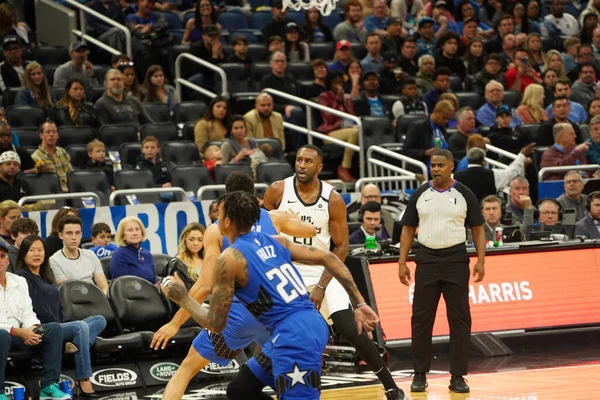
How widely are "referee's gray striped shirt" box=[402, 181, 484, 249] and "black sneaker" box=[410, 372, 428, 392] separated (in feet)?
3.66

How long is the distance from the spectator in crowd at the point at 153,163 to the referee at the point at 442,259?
5.16 metres

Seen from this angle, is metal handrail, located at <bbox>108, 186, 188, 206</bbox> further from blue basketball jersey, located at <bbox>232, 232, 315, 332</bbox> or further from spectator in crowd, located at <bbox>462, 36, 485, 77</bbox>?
spectator in crowd, located at <bbox>462, 36, 485, 77</bbox>

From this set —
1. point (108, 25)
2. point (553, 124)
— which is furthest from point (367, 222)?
point (108, 25)

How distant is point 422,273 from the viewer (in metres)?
10.3

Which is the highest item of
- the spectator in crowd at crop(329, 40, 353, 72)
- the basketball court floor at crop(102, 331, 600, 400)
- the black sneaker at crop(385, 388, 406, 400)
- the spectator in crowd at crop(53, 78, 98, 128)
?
the spectator in crowd at crop(329, 40, 353, 72)

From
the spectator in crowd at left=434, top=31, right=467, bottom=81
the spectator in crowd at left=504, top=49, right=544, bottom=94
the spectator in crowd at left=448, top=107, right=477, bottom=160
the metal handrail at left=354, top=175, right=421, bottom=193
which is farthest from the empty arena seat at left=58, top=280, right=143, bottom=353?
the spectator in crowd at left=504, top=49, right=544, bottom=94

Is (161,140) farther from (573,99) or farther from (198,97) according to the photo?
(573,99)

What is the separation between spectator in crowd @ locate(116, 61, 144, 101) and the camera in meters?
16.5

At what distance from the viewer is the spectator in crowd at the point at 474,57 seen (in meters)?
19.6

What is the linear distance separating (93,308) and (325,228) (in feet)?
10.0

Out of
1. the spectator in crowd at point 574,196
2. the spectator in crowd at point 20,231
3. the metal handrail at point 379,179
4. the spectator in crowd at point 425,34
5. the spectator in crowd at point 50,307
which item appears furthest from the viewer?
the spectator in crowd at point 425,34

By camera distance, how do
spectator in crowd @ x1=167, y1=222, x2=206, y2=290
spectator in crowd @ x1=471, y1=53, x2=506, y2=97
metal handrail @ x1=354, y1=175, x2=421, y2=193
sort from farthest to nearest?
spectator in crowd @ x1=471, y1=53, x2=506, y2=97 < metal handrail @ x1=354, y1=175, x2=421, y2=193 < spectator in crowd @ x1=167, y1=222, x2=206, y2=290

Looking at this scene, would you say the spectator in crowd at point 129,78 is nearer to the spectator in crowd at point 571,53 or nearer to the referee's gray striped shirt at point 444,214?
the referee's gray striped shirt at point 444,214

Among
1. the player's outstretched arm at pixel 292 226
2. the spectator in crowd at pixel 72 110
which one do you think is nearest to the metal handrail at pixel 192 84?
the spectator in crowd at pixel 72 110
